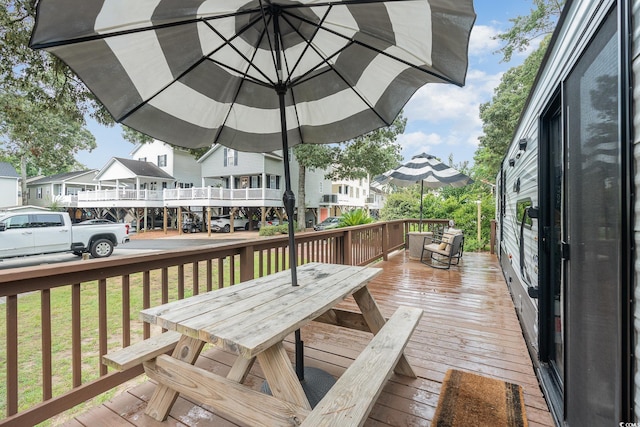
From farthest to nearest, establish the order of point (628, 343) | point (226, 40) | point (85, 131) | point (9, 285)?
1. point (85, 131)
2. point (226, 40)
3. point (9, 285)
4. point (628, 343)

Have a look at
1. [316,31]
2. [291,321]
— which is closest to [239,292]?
[291,321]

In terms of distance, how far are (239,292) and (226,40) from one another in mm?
1511

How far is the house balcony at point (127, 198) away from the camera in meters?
20.8

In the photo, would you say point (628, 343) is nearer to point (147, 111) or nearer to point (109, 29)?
point (109, 29)

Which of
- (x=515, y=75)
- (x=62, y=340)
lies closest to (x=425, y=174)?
(x=62, y=340)

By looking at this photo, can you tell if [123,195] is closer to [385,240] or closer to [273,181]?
[273,181]

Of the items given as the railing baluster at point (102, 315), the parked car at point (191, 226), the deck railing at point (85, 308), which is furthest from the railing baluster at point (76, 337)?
the parked car at point (191, 226)

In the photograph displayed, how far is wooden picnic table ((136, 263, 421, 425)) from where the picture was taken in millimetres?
1234

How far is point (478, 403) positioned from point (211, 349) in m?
2.17

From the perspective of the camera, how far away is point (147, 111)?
200 cm

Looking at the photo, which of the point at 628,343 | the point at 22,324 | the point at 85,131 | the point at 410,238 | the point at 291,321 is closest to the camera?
the point at 628,343

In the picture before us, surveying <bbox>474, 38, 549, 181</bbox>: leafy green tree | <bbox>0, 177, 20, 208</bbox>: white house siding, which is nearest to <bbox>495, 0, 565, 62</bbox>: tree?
<bbox>474, 38, 549, 181</bbox>: leafy green tree

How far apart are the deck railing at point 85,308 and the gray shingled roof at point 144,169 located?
57.2 ft

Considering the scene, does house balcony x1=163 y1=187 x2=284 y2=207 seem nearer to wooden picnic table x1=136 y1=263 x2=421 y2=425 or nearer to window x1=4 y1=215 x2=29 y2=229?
window x1=4 y1=215 x2=29 y2=229
